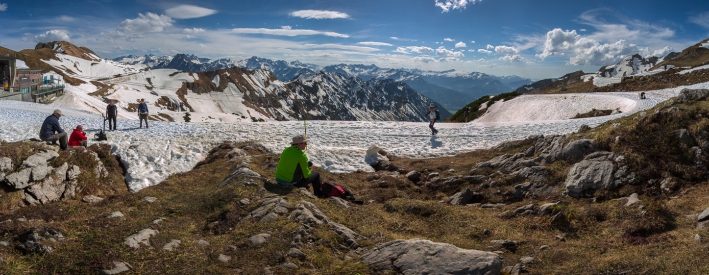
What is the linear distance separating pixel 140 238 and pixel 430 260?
7275 millimetres

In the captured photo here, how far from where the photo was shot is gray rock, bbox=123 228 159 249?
35.8ft

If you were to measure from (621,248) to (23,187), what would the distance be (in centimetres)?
2125

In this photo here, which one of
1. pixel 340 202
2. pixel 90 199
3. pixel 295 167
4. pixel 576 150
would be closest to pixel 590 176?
pixel 576 150

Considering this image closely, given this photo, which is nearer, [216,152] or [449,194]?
[449,194]

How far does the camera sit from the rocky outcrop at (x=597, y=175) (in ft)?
55.4

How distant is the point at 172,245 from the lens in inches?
444

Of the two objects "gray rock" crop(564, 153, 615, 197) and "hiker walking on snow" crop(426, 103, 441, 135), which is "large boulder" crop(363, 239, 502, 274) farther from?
"hiker walking on snow" crop(426, 103, 441, 135)

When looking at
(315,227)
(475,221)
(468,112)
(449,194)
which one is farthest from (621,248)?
(468,112)

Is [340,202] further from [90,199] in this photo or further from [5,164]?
[5,164]

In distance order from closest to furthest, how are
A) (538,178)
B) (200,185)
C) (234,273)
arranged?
(234,273)
(538,178)
(200,185)

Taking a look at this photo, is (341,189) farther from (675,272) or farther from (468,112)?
(468,112)

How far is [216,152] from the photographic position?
27.4 meters

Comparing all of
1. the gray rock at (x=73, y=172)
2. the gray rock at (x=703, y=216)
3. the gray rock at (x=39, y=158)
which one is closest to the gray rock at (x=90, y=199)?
the gray rock at (x=73, y=172)

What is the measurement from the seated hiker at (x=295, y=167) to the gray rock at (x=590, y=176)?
10243 mm
